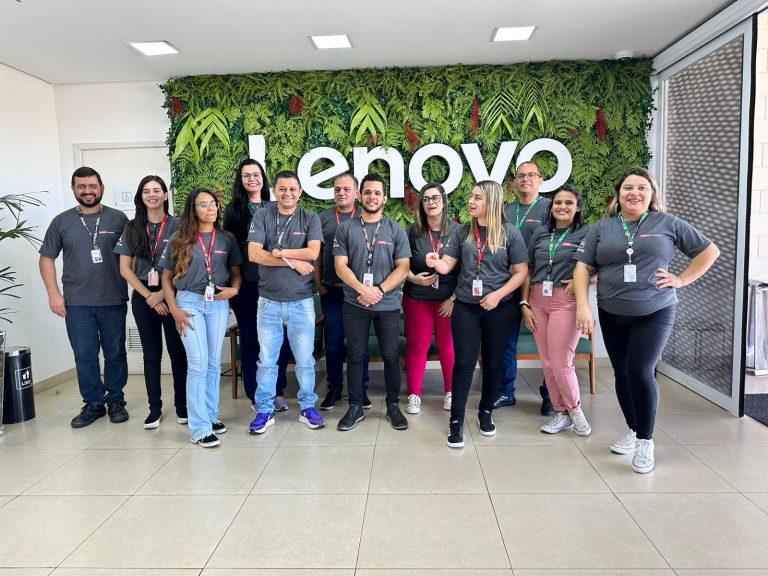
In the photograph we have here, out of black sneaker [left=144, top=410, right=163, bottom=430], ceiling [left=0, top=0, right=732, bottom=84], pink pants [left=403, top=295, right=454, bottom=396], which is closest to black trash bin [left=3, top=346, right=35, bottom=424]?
black sneaker [left=144, top=410, right=163, bottom=430]

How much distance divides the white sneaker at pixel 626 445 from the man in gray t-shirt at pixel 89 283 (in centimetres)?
339

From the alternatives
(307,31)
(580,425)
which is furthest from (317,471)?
(307,31)

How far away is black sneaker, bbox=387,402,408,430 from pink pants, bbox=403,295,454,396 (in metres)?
0.32

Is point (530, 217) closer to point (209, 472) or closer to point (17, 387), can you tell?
point (209, 472)

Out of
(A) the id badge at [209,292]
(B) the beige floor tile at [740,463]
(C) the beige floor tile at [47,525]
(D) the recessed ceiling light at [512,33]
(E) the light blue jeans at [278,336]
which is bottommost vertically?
(B) the beige floor tile at [740,463]

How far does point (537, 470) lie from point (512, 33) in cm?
330

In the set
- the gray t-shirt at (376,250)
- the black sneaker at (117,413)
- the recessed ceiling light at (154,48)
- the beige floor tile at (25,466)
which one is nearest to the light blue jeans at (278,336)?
the gray t-shirt at (376,250)

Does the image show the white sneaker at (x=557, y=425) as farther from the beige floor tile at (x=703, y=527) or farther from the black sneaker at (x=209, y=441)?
the black sneaker at (x=209, y=441)

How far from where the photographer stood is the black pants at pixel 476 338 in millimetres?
3381

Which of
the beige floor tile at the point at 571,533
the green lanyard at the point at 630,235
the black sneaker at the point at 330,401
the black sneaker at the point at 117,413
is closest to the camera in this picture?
the beige floor tile at the point at 571,533

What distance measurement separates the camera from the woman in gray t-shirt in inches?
115

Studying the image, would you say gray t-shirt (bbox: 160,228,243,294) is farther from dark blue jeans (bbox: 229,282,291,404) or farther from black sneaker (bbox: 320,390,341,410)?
black sneaker (bbox: 320,390,341,410)

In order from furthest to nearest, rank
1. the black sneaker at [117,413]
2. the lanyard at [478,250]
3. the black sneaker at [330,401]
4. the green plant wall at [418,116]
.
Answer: the green plant wall at [418,116]
the black sneaker at [330,401]
the black sneaker at [117,413]
the lanyard at [478,250]

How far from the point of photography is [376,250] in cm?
363
